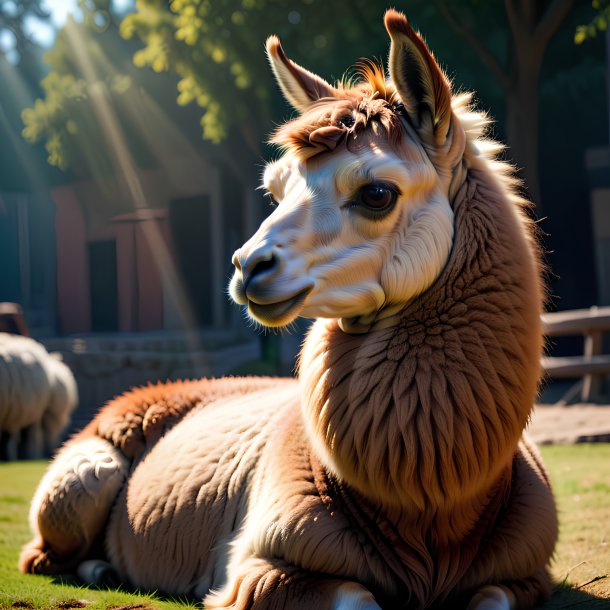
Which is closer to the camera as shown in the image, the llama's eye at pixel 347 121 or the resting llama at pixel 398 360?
the resting llama at pixel 398 360

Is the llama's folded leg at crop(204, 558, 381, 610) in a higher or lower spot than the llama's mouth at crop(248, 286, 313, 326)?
lower

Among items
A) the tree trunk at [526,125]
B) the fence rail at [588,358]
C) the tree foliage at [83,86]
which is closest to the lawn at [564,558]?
the fence rail at [588,358]

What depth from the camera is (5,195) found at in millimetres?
23797

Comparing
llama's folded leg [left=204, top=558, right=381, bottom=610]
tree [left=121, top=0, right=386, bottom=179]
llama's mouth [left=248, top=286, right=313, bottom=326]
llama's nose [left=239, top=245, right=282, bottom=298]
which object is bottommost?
llama's folded leg [left=204, top=558, right=381, bottom=610]

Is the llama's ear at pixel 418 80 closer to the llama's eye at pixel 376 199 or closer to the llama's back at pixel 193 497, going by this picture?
the llama's eye at pixel 376 199

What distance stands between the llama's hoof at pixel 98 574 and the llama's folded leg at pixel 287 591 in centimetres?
116

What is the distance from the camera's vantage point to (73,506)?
3.59m

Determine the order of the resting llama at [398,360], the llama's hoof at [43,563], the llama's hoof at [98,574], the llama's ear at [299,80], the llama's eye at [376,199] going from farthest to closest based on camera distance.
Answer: the llama's hoof at [43,563], the llama's hoof at [98,574], the llama's ear at [299,80], the llama's eye at [376,199], the resting llama at [398,360]

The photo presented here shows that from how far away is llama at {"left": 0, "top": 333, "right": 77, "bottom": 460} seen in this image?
8781 millimetres

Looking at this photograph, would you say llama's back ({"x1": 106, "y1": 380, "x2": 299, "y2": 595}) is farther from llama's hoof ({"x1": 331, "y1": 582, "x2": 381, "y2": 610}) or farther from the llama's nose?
the llama's nose

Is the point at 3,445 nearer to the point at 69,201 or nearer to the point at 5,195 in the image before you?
the point at 69,201

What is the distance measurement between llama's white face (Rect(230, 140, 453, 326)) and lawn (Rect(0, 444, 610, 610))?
4.15 feet

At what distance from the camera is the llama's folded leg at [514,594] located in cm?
239

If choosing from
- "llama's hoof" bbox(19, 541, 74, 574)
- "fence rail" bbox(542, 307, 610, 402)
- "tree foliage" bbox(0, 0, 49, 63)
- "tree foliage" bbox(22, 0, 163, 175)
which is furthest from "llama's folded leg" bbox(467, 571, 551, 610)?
"tree foliage" bbox(0, 0, 49, 63)
